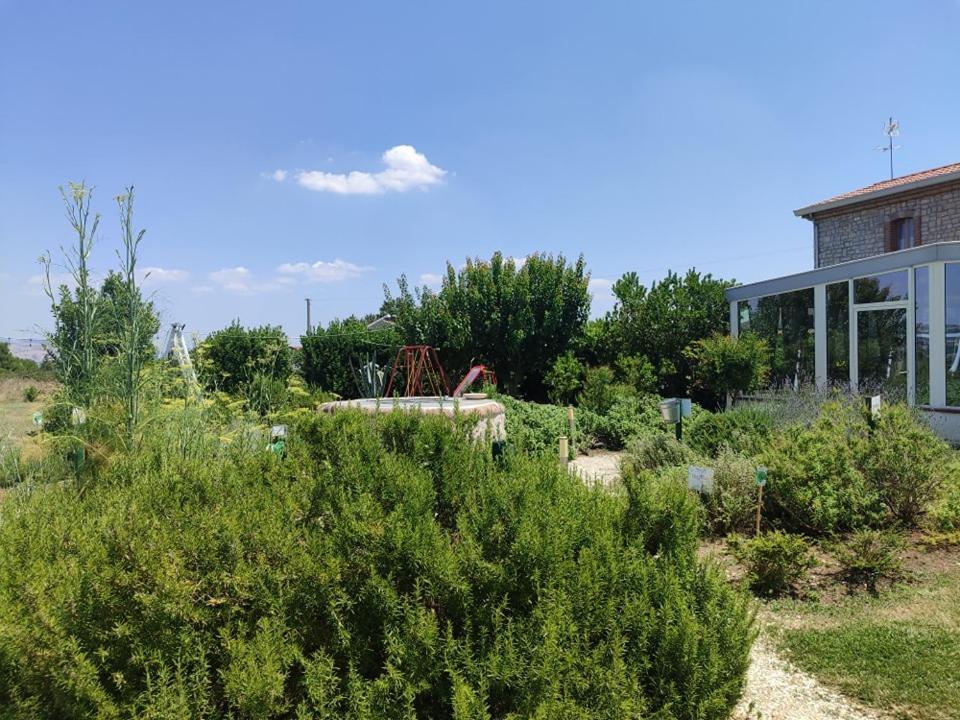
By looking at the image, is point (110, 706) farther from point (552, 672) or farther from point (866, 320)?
point (866, 320)

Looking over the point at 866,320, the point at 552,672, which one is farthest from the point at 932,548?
the point at 866,320

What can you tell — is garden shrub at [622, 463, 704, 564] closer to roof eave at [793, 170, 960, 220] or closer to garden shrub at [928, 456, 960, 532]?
garden shrub at [928, 456, 960, 532]

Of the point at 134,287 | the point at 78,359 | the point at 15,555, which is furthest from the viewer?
the point at 78,359

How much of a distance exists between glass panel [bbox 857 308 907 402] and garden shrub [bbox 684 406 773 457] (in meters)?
4.56

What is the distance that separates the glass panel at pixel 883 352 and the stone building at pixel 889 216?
6.22 m

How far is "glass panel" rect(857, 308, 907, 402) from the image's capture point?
10547 mm

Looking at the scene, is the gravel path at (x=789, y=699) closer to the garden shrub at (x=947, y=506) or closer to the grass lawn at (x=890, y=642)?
the grass lawn at (x=890, y=642)

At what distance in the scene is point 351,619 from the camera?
1.94 meters

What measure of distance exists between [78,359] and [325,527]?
16.5ft

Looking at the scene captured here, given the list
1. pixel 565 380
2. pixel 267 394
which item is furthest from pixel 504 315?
pixel 267 394

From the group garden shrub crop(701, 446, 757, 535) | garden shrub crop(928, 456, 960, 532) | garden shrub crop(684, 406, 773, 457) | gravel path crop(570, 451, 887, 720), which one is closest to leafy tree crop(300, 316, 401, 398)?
garden shrub crop(684, 406, 773, 457)

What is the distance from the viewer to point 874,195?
56.6 ft

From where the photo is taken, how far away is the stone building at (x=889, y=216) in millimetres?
16281

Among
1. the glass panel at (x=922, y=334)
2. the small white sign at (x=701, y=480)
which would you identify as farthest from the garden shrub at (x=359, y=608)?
the glass panel at (x=922, y=334)
